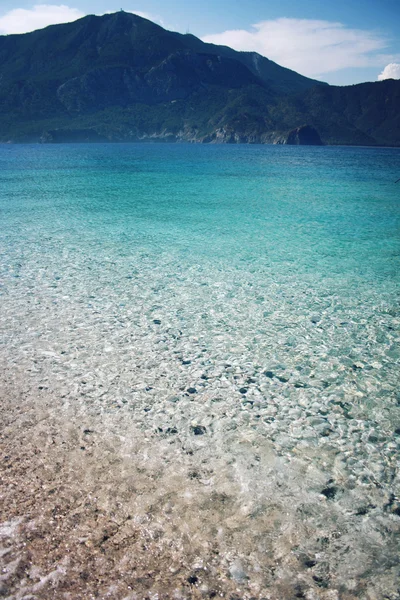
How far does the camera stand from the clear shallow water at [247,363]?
13.8 ft

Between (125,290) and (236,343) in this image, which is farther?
(125,290)

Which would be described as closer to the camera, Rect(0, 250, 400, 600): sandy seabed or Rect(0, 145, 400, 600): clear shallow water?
Rect(0, 250, 400, 600): sandy seabed

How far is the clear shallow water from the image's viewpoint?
166 inches

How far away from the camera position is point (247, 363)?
7.46 m

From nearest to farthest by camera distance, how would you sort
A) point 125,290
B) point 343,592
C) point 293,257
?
point 343,592 → point 125,290 → point 293,257

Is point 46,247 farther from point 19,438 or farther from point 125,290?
point 19,438

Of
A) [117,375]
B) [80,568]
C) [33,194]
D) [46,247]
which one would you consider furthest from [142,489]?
[33,194]

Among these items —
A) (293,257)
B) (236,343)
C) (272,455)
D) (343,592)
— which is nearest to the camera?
(343,592)

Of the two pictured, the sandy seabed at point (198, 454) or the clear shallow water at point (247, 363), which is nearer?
the sandy seabed at point (198, 454)

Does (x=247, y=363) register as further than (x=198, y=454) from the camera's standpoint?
Yes

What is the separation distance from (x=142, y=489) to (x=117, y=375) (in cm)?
270

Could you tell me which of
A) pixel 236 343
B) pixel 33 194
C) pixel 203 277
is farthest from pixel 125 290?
pixel 33 194

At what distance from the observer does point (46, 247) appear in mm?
15930

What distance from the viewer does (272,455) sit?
516 cm
